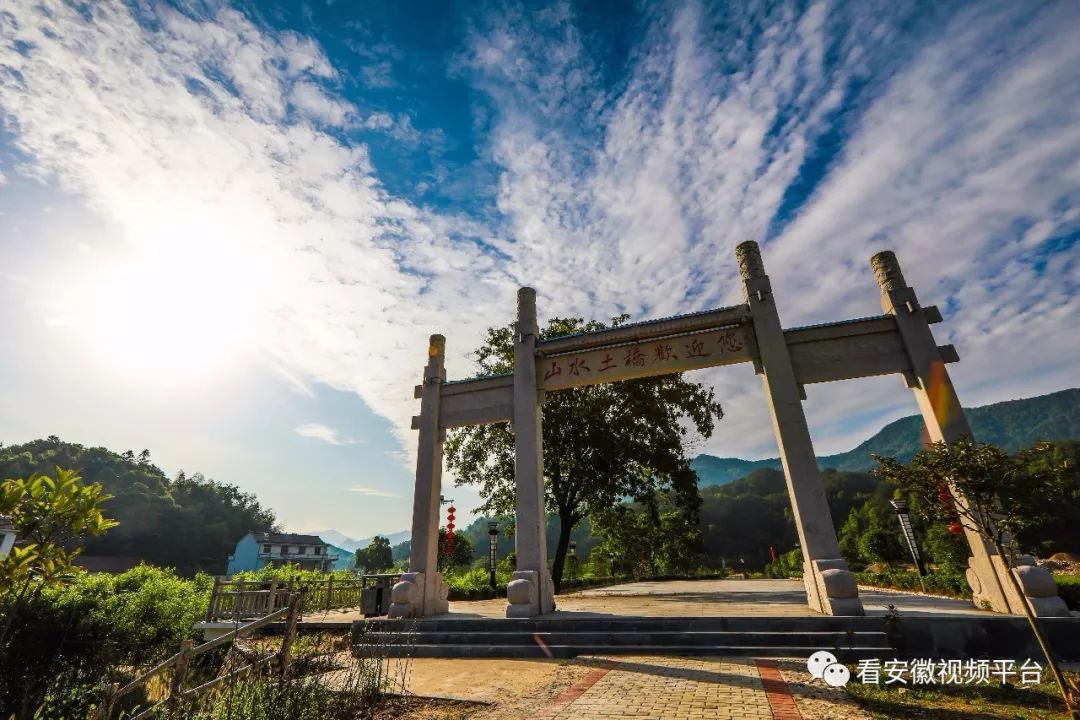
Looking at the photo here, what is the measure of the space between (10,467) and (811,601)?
89562mm

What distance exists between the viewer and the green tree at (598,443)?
1905 cm

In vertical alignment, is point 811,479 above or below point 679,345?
below

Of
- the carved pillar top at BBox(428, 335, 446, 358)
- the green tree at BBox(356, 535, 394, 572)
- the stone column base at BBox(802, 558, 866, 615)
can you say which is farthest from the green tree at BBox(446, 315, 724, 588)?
the green tree at BBox(356, 535, 394, 572)

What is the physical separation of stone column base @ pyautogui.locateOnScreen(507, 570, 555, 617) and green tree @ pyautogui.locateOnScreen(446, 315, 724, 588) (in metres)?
8.02

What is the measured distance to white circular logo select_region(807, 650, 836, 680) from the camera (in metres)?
5.92

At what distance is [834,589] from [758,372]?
15.0ft

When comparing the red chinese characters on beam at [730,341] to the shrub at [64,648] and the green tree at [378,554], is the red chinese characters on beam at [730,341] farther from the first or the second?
the green tree at [378,554]

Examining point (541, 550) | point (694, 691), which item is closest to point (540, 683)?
point (694, 691)

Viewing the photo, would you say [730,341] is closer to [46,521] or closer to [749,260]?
[749,260]

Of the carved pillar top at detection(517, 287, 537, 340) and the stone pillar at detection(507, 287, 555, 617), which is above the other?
the carved pillar top at detection(517, 287, 537, 340)

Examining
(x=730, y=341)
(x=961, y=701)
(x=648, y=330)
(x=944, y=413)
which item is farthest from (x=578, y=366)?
(x=961, y=701)

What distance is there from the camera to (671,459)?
19219 mm

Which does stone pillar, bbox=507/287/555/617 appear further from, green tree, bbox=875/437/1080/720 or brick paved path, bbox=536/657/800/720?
green tree, bbox=875/437/1080/720

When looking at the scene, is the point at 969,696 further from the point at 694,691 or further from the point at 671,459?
the point at 671,459
